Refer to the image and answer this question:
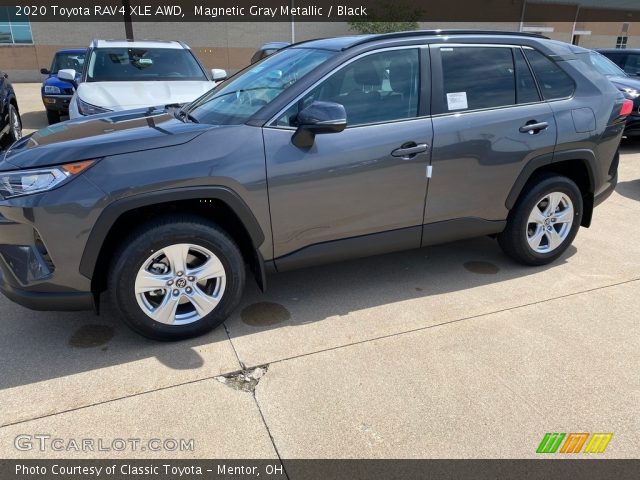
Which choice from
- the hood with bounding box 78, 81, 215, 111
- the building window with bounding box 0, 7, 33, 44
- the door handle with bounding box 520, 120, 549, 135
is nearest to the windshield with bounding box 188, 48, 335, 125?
the door handle with bounding box 520, 120, 549, 135

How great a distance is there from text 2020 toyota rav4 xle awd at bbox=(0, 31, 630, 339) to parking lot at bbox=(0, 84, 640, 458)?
375 mm

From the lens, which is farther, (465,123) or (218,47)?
(218,47)

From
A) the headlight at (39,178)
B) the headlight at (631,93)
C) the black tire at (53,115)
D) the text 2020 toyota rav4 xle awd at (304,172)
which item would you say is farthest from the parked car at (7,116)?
the headlight at (631,93)

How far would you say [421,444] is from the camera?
2.30 meters

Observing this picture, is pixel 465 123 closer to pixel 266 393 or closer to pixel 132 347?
pixel 266 393

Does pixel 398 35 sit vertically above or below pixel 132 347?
above

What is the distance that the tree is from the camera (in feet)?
90.1

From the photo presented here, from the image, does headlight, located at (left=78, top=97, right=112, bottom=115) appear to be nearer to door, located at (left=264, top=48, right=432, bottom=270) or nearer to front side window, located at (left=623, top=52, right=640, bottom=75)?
door, located at (left=264, top=48, right=432, bottom=270)

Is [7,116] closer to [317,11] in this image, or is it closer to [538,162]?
[538,162]

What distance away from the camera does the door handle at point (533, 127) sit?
3618mm

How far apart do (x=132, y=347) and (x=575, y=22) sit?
40406 millimetres

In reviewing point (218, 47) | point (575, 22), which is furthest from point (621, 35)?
point (218, 47)
